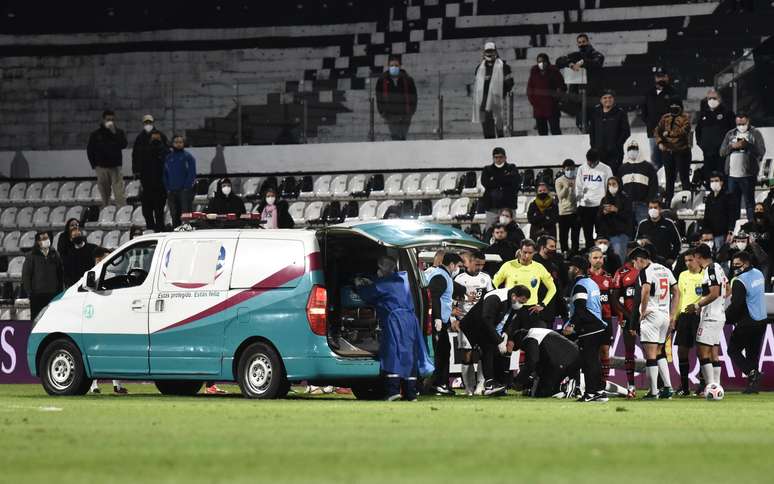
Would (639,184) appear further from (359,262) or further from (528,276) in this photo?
(359,262)

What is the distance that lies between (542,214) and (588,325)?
7.33 metres

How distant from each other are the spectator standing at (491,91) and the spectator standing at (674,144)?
364 cm

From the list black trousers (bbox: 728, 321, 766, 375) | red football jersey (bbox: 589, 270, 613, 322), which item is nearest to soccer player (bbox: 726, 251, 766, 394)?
black trousers (bbox: 728, 321, 766, 375)

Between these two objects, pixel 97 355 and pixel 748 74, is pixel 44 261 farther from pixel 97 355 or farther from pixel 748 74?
pixel 748 74

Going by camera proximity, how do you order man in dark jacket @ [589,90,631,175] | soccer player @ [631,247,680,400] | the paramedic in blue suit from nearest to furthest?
the paramedic in blue suit
soccer player @ [631,247,680,400]
man in dark jacket @ [589,90,631,175]

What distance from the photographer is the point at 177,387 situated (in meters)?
20.0

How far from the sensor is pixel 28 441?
35.8 ft

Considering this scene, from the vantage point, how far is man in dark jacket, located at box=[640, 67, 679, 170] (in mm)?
27562

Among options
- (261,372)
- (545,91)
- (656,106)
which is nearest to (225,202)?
(545,91)

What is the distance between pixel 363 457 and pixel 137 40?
1188 inches

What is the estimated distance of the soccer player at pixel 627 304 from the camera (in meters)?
20.2

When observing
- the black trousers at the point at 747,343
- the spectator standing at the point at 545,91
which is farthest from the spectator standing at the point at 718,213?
the spectator standing at the point at 545,91

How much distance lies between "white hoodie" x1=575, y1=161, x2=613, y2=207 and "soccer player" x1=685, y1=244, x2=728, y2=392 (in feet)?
16.3

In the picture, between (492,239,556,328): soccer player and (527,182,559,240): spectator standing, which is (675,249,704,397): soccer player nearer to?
(492,239,556,328): soccer player
